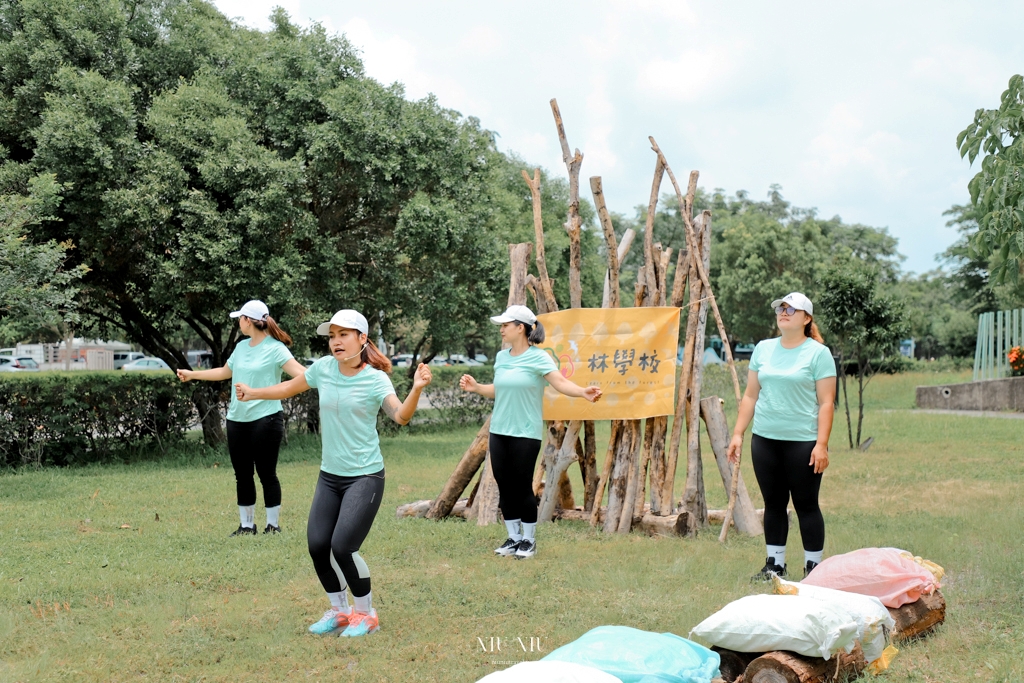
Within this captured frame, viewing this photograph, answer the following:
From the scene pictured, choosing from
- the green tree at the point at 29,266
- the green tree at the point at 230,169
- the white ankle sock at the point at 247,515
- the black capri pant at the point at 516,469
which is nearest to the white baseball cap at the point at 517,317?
the black capri pant at the point at 516,469

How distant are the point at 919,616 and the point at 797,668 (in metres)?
1.30


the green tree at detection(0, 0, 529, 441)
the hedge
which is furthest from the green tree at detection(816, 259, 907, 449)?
the hedge

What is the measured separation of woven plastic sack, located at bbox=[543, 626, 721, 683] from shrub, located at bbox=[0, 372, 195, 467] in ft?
35.6

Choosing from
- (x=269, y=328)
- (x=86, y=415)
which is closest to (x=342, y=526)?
(x=269, y=328)

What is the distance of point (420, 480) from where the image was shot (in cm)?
1153

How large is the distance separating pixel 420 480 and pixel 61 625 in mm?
6440

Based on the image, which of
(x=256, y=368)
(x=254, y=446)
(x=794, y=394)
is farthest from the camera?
(x=254, y=446)

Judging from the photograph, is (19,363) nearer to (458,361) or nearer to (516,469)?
(458,361)

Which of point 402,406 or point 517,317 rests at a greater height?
point 517,317

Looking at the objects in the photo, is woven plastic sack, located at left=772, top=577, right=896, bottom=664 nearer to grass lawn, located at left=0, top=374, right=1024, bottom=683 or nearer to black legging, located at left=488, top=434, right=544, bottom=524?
grass lawn, located at left=0, top=374, right=1024, bottom=683

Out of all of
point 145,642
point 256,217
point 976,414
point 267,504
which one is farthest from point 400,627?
point 976,414

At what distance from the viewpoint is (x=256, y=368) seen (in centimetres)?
729

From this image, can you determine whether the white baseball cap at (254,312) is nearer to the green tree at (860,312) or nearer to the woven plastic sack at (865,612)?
the woven plastic sack at (865,612)

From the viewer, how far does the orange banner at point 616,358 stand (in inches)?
314
